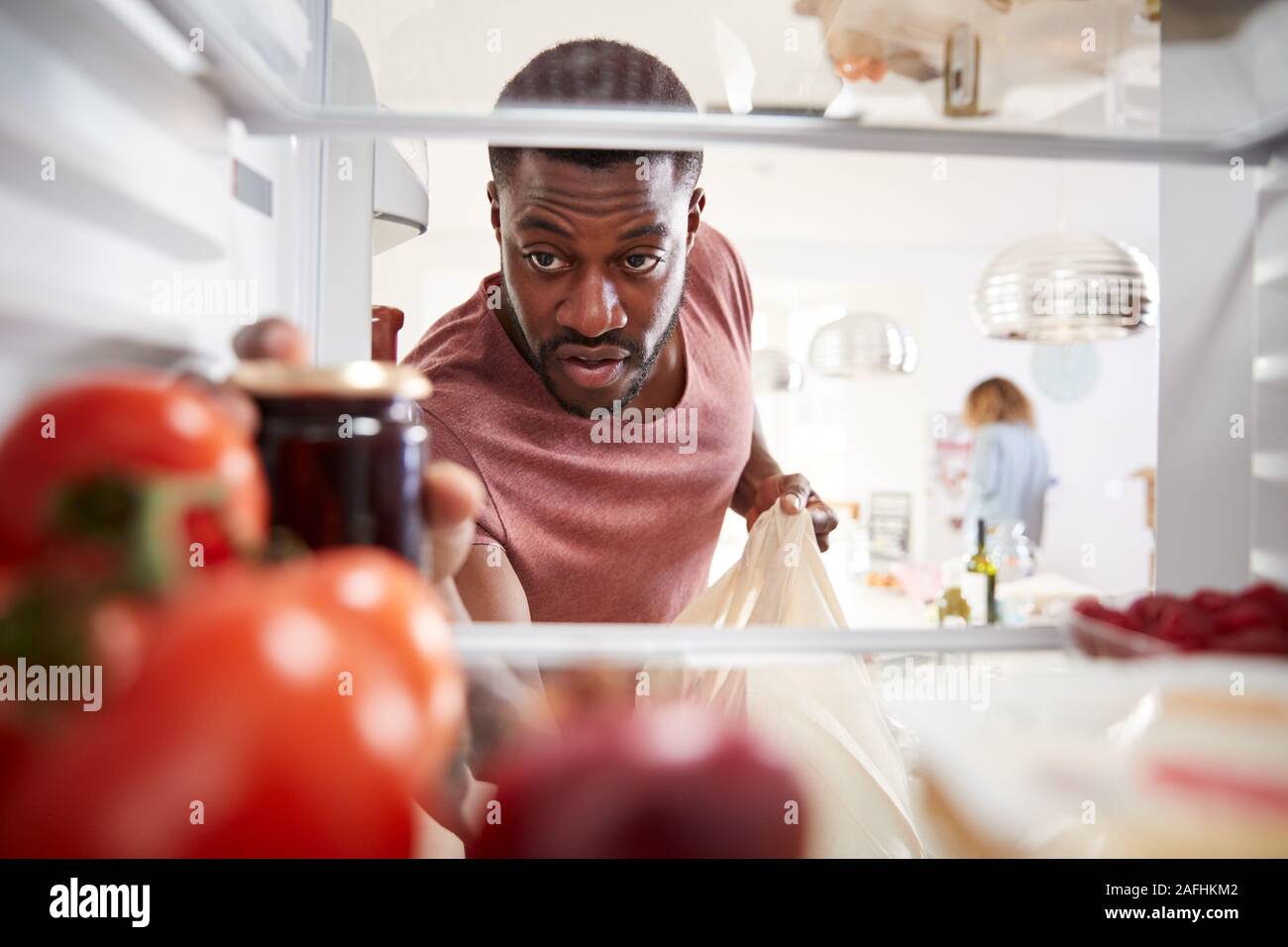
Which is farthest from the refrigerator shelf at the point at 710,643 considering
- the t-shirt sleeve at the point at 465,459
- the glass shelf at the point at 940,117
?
the t-shirt sleeve at the point at 465,459

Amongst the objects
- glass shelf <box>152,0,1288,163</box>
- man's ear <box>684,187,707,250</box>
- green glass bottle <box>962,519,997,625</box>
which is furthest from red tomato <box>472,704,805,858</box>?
green glass bottle <box>962,519,997,625</box>

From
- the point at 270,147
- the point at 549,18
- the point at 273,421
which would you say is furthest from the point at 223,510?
the point at 549,18

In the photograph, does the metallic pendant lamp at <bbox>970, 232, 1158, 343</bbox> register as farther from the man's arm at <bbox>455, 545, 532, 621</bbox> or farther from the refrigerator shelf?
the refrigerator shelf

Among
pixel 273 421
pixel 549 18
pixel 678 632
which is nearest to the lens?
pixel 273 421

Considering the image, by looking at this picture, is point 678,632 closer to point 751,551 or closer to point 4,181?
point 4,181

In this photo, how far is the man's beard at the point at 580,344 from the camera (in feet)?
3.53

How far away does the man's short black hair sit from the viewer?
1.10 meters

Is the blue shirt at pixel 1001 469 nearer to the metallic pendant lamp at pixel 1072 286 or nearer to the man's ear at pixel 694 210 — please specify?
the metallic pendant lamp at pixel 1072 286

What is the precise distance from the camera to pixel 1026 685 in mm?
507

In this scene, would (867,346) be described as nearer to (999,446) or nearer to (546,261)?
(999,446)

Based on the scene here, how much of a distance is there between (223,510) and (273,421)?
0.08 meters

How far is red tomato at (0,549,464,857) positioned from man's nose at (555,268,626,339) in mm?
734

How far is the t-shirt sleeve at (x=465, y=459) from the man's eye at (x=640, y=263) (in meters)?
0.33

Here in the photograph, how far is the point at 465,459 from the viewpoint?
1216 millimetres
